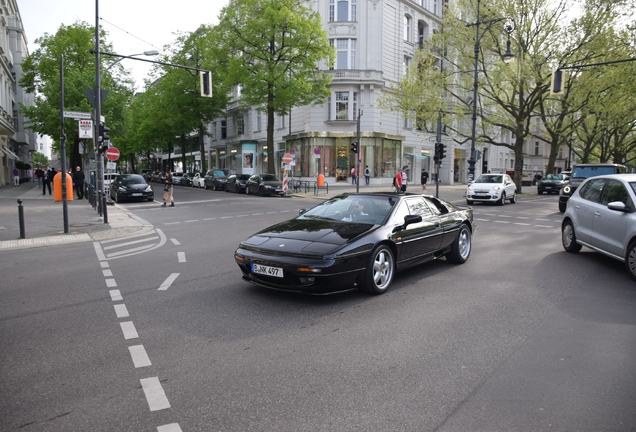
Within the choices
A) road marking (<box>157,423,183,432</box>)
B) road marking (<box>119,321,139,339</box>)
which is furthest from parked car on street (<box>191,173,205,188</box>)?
road marking (<box>157,423,183,432</box>)

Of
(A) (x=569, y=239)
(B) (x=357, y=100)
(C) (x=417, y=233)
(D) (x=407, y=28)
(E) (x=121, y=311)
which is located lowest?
(E) (x=121, y=311)

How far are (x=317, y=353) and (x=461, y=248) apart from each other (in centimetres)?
501

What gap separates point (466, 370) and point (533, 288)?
11.2 ft

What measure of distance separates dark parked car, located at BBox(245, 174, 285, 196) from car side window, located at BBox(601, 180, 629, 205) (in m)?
23.6

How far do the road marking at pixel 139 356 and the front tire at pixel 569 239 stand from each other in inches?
335

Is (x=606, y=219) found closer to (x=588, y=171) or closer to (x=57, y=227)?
(x=57, y=227)

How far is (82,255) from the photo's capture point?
9.95 meters

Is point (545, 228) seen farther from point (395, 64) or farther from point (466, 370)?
point (395, 64)

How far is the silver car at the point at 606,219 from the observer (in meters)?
7.59

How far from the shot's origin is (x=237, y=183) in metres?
34.9

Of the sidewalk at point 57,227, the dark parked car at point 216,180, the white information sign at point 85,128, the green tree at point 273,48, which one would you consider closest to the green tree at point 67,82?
the dark parked car at point 216,180

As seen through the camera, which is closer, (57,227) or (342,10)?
(57,227)

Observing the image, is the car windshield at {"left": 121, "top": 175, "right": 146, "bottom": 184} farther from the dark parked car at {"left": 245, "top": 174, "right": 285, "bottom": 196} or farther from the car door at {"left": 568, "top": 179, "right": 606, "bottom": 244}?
the car door at {"left": 568, "top": 179, "right": 606, "bottom": 244}

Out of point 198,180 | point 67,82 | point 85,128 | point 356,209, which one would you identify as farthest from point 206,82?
point 198,180
